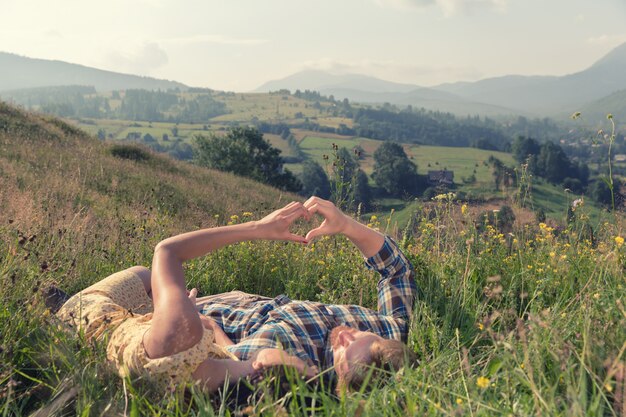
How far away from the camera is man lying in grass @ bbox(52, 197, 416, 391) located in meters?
2.38

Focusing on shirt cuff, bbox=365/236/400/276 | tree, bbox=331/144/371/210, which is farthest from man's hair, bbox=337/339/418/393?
tree, bbox=331/144/371/210

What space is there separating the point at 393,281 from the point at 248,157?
1856 inches

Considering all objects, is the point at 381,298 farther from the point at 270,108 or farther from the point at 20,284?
the point at 270,108

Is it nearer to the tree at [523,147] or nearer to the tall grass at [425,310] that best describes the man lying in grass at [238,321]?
the tall grass at [425,310]

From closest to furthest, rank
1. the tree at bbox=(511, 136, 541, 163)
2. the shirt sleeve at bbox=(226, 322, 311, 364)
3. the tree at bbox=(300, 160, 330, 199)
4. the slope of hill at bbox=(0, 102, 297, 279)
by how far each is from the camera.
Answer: the shirt sleeve at bbox=(226, 322, 311, 364) → the slope of hill at bbox=(0, 102, 297, 279) → the tree at bbox=(300, 160, 330, 199) → the tree at bbox=(511, 136, 541, 163)

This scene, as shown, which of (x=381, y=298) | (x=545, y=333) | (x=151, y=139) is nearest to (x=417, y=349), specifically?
(x=381, y=298)

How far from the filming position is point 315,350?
3080 millimetres

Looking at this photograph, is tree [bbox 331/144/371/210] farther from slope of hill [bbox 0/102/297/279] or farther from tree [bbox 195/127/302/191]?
tree [bbox 195/127/302/191]

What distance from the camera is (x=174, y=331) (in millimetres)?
2357

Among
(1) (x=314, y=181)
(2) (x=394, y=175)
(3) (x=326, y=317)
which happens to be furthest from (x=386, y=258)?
(1) (x=314, y=181)

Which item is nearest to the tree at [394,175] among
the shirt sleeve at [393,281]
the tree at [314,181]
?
the tree at [314,181]

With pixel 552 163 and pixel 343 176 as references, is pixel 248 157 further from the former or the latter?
pixel 552 163

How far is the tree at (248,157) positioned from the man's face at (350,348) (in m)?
44.9

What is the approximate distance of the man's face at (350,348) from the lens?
2.60 meters
